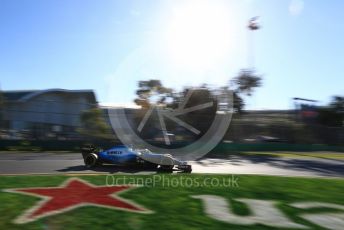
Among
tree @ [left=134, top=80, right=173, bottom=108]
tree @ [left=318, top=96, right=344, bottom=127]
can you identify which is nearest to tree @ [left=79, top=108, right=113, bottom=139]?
tree @ [left=134, top=80, right=173, bottom=108]

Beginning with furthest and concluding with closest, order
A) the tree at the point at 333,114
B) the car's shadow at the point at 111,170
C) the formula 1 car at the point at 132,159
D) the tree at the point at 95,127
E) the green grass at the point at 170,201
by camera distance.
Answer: the tree at the point at 333,114, the tree at the point at 95,127, the car's shadow at the point at 111,170, the formula 1 car at the point at 132,159, the green grass at the point at 170,201

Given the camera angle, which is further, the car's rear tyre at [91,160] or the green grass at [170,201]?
the car's rear tyre at [91,160]

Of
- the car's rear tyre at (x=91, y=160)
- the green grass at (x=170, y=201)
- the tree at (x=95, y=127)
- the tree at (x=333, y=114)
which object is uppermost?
the tree at (x=333, y=114)

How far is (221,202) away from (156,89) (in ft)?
107

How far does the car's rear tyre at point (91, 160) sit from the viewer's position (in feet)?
48.1

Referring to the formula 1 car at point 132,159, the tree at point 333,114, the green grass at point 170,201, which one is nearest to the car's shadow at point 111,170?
the formula 1 car at point 132,159

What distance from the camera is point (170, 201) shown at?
7.04m

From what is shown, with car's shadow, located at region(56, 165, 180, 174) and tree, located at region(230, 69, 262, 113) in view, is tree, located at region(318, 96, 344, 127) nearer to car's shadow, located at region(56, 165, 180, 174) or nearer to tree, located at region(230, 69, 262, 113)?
tree, located at region(230, 69, 262, 113)

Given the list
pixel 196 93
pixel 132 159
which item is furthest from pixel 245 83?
pixel 132 159

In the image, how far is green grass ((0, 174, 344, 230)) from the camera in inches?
233

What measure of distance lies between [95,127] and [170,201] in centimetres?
2115

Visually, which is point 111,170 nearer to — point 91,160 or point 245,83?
point 91,160

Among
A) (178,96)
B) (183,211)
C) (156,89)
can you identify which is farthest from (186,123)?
(183,211)

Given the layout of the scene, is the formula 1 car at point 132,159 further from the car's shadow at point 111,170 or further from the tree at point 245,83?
the tree at point 245,83
